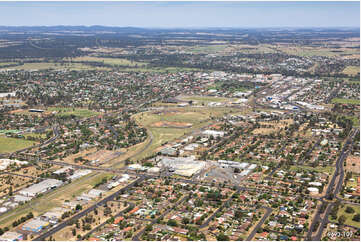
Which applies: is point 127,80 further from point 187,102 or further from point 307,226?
point 307,226

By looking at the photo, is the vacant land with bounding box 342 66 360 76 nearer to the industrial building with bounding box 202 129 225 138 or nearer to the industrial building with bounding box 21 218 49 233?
the industrial building with bounding box 202 129 225 138

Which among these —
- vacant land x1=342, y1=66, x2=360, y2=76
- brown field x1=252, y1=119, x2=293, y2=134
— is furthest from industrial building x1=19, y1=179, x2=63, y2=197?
vacant land x1=342, y1=66, x2=360, y2=76

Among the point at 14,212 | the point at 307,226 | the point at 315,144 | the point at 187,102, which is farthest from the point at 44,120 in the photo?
the point at 307,226

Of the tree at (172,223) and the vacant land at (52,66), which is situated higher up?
the vacant land at (52,66)

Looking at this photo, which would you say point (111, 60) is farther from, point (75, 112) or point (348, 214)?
point (348, 214)

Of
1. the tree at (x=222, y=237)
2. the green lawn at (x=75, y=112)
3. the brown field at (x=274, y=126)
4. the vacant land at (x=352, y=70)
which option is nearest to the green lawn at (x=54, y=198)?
the tree at (x=222, y=237)

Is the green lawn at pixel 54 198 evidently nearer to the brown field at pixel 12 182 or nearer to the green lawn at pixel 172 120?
the brown field at pixel 12 182
